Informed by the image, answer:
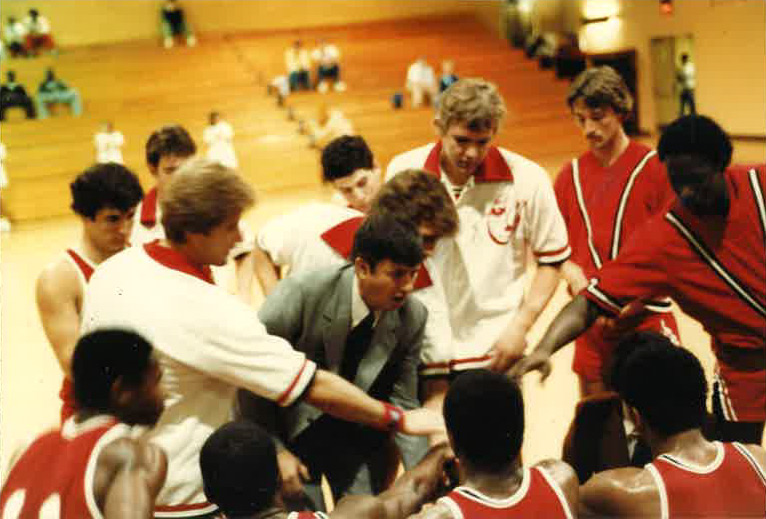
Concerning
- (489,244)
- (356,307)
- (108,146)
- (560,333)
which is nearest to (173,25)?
(108,146)

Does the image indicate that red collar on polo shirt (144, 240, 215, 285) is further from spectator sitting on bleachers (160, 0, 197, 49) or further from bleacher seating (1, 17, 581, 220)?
spectator sitting on bleachers (160, 0, 197, 49)

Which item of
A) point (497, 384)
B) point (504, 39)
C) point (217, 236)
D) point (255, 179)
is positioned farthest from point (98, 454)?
point (504, 39)

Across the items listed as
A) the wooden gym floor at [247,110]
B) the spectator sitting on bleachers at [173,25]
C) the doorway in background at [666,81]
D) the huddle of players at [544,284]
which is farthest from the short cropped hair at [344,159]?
the spectator sitting on bleachers at [173,25]

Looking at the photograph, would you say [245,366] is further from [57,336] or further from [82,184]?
[82,184]

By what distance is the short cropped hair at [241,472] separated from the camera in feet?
6.21

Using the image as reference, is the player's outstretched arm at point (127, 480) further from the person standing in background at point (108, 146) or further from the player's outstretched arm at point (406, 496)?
the person standing in background at point (108, 146)

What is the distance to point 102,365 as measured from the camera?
191cm

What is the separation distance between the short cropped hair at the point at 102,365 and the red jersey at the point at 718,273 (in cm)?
168

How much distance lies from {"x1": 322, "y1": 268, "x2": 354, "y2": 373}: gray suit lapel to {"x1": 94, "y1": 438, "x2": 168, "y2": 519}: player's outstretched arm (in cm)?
→ 80

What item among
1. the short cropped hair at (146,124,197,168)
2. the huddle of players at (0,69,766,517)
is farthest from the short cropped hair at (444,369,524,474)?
the short cropped hair at (146,124,197,168)

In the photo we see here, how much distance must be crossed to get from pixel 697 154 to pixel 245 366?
1.58m

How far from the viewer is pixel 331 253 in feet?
9.62

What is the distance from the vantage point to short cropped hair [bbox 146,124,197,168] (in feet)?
13.7

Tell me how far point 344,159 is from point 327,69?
1882 centimetres
